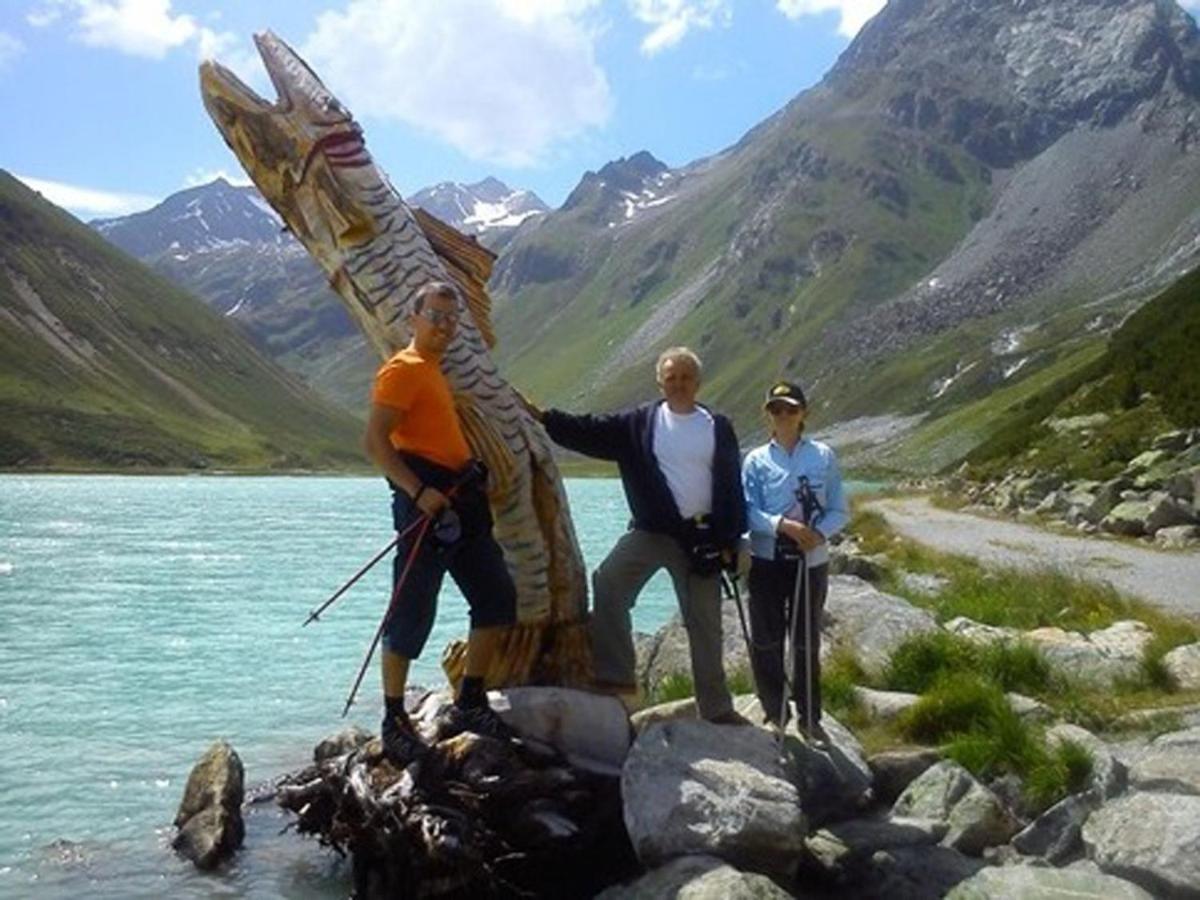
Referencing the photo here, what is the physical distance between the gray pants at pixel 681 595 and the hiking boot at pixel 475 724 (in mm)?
1059

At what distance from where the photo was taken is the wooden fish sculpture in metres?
8.65

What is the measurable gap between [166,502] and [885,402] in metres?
111

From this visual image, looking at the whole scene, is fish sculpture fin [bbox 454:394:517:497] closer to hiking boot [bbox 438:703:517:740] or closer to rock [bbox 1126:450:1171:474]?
hiking boot [bbox 438:703:517:740]

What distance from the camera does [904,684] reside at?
1010 cm

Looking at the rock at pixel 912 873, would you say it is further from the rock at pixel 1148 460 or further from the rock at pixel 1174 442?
the rock at pixel 1148 460

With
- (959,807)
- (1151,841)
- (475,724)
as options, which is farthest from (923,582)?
(1151,841)

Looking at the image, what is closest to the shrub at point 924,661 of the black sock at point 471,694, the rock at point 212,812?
the black sock at point 471,694

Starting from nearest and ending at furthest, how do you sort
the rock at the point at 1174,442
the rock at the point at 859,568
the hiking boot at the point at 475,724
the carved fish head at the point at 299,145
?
1. the hiking boot at the point at 475,724
2. the carved fish head at the point at 299,145
3. the rock at the point at 859,568
4. the rock at the point at 1174,442

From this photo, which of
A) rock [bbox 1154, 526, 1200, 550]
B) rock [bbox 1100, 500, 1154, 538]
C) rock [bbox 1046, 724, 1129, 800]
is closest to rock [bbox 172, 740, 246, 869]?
rock [bbox 1046, 724, 1129, 800]

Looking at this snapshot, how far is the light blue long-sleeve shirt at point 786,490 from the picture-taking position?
27.0ft

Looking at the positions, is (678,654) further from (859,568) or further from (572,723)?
(859,568)

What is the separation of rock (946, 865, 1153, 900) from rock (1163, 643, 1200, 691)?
14.9ft

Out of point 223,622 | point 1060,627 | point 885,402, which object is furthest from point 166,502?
point 885,402

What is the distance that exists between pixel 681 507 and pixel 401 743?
7.53ft
